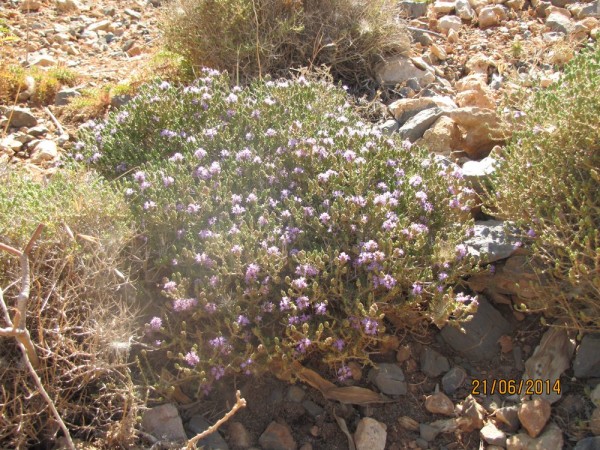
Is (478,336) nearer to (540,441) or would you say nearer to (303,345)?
(540,441)

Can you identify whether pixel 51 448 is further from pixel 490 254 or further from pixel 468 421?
pixel 490 254

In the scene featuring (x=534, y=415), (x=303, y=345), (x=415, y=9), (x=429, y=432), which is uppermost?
(x=415, y=9)

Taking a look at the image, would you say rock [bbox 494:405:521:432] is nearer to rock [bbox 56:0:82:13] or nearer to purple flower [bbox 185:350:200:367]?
purple flower [bbox 185:350:200:367]

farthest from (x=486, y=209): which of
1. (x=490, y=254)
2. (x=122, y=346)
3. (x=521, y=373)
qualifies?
(x=122, y=346)

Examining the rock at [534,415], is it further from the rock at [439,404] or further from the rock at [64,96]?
the rock at [64,96]

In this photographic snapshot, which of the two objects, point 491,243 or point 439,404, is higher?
point 491,243

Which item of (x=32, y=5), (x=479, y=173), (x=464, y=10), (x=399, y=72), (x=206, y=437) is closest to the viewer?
(x=206, y=437)

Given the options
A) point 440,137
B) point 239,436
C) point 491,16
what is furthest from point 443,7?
point 239,436
